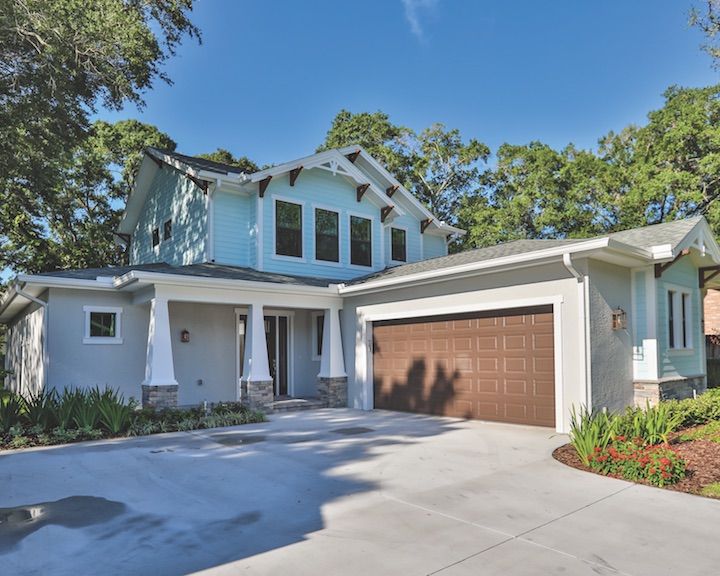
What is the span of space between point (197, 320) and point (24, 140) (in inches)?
238

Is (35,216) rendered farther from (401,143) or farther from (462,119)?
(462,119)

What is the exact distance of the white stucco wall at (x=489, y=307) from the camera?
8.84 m

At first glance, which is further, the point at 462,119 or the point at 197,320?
the point at 462,119

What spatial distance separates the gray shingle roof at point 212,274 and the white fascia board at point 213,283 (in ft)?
0.51

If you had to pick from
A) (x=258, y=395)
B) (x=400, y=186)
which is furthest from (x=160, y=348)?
(x=400, y=186)

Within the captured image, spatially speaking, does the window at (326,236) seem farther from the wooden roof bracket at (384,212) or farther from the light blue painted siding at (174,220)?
the light blue painted siding at (174,220)

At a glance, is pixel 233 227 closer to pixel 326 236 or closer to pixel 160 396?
pixel 326 236

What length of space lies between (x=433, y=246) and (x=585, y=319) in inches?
419

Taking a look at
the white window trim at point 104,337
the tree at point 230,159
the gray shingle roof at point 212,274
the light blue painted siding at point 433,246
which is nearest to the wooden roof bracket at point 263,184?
the gray shingle roof at point 212,274

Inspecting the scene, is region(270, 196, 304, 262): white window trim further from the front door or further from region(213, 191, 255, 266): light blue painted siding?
the front door

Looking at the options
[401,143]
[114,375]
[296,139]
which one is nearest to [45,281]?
[114,375]

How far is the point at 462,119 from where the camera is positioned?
1064 inches

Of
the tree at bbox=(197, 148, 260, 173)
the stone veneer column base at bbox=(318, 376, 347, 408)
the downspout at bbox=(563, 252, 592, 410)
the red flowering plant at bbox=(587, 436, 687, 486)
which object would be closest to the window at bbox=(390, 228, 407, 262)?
the stone veneer column base at bbox=(318, 376, 347, 408)

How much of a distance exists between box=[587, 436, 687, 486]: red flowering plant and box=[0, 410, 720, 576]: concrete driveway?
0.80ft
